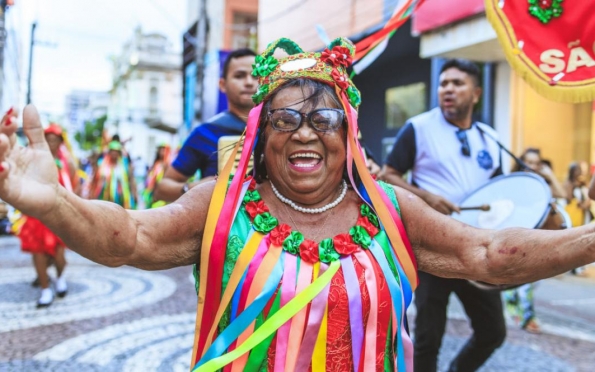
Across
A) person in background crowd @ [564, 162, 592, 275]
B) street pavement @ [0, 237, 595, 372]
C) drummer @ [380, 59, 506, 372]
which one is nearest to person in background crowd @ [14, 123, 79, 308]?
street pavement @ [0, 237, 595, 372]

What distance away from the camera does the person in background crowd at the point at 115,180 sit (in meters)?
10.8

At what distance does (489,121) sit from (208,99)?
1177 centimetres

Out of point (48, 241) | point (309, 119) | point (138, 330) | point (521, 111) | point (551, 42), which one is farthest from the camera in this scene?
point (521, 111)

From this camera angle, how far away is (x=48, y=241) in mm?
6008

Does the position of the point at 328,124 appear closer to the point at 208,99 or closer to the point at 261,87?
the point at 261,87

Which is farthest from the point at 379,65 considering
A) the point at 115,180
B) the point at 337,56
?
the point at 337,56

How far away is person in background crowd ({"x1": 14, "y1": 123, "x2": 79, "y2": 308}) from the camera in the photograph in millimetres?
5992

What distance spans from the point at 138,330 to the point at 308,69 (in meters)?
3.70

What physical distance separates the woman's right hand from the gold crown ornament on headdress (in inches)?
31.3

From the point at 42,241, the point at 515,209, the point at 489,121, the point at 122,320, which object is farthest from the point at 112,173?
the point at 515,209

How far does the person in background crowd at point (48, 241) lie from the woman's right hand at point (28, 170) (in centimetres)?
451

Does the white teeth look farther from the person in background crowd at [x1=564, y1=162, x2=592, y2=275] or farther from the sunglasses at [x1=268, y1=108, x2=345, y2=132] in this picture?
the person in background crowd at [x1=564, y1=162, x2=592, y2=275]

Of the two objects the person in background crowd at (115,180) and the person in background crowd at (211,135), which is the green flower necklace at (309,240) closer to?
the person in background crowd at (211,135)

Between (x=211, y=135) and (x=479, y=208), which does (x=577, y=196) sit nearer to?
(x=479, y=208)
